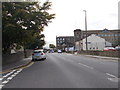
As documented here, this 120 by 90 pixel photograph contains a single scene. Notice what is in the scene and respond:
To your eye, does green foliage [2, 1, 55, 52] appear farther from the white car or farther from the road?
the white car

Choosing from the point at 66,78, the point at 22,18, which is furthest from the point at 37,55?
the point at 66,78

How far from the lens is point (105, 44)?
96250mm

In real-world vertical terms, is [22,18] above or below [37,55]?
above

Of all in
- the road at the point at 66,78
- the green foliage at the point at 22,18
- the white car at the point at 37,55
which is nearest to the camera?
the road at the point at 66,78

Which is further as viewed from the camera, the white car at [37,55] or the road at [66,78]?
the white car at [37,55]

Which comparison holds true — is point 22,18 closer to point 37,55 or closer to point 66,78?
point 66,78

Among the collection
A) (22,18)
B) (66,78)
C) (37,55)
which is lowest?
(66,78)

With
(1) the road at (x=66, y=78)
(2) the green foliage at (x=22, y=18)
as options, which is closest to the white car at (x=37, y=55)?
(2) the green foliage at (x=22, y=18)

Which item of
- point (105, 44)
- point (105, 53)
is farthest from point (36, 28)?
point (105, 44)

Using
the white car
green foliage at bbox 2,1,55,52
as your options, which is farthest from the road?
the white car

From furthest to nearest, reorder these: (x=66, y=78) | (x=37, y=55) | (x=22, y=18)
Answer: (x=37, y=55) → (x=22, y=18) → (x=66, y=78)

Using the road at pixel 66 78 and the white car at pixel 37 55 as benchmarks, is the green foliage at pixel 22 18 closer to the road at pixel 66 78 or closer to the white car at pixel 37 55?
the road at pixel 66 78

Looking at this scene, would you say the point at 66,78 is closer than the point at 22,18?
Yes

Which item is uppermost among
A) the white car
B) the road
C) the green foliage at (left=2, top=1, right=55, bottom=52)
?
the green foliage at (left=2, top=1, right=55, bottom=52)
